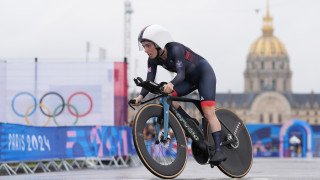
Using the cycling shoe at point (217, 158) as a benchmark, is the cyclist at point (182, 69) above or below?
above

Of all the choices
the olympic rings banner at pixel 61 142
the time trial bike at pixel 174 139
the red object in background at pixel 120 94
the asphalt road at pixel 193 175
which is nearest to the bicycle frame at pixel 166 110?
the time trial bike at pixel 174 139

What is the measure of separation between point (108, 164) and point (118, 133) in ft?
4.80

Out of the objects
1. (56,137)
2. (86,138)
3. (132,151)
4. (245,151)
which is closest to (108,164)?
(132,151)

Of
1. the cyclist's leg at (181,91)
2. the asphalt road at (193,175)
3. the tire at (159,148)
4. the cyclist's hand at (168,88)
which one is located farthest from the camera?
the asphalt road at (193,175)

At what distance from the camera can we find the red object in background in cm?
2155

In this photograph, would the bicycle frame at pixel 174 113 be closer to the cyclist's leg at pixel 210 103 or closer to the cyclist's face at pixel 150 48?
the cyclist's leg at pixel 210 103

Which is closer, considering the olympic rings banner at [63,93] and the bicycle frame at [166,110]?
the bicycle frame at [166,110]

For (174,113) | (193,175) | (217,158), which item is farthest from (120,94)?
(174,113)

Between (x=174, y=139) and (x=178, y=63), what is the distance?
1.05 metres

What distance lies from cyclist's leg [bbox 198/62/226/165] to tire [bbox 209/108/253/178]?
0.18 metres

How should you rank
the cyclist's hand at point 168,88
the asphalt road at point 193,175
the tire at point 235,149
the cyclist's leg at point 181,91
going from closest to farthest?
the cyclist's hand at point 168,88, the cyclist's leg at point 181,91, the tire at point 235,149, the asphalt road at point 193,175

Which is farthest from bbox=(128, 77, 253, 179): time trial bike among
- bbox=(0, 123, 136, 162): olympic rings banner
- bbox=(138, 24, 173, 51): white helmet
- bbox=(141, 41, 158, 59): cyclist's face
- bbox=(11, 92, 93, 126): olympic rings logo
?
bbox=(11, 92, 93, 126): olympic rings logo

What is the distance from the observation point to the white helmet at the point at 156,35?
7.26m

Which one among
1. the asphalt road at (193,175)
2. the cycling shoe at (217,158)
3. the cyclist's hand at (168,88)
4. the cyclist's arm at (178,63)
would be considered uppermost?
the cyclist's arm at (178,63)
